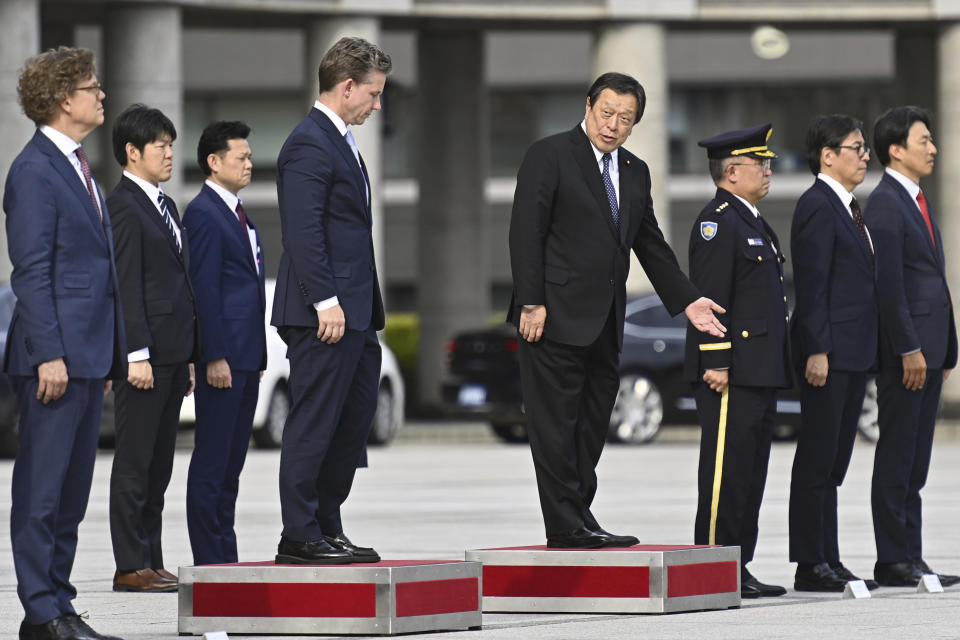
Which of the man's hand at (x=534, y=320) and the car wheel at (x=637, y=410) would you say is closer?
the man's hand at (x=534, y=320)

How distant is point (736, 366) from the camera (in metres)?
9.54

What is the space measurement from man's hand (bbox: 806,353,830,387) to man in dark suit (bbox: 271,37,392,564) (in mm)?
2341

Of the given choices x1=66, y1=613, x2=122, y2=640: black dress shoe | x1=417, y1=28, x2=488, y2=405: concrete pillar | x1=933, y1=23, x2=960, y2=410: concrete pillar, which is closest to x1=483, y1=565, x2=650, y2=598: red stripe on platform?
x1=66, y1=613, x2=122, y2=640: black dress shoe

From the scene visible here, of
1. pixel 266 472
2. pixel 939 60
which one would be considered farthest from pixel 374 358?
pixel 939 60

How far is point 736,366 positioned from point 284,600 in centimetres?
253

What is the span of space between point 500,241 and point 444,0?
22.8 m

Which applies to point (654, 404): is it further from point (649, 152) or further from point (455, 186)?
point (455, 186)

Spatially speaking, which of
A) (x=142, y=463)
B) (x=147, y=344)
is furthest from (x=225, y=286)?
(x=142, y=463)

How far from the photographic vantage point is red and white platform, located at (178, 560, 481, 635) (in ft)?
25.6

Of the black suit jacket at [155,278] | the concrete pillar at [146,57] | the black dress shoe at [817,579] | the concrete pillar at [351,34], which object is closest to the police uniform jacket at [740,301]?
the black dress shoe at [817,579]

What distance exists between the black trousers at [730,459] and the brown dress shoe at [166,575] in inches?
92.5

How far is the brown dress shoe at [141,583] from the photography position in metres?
9.78

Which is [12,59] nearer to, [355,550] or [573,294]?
[573,294]

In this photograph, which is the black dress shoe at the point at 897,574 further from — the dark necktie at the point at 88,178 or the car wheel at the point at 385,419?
the car wheel at the point at 385,419
